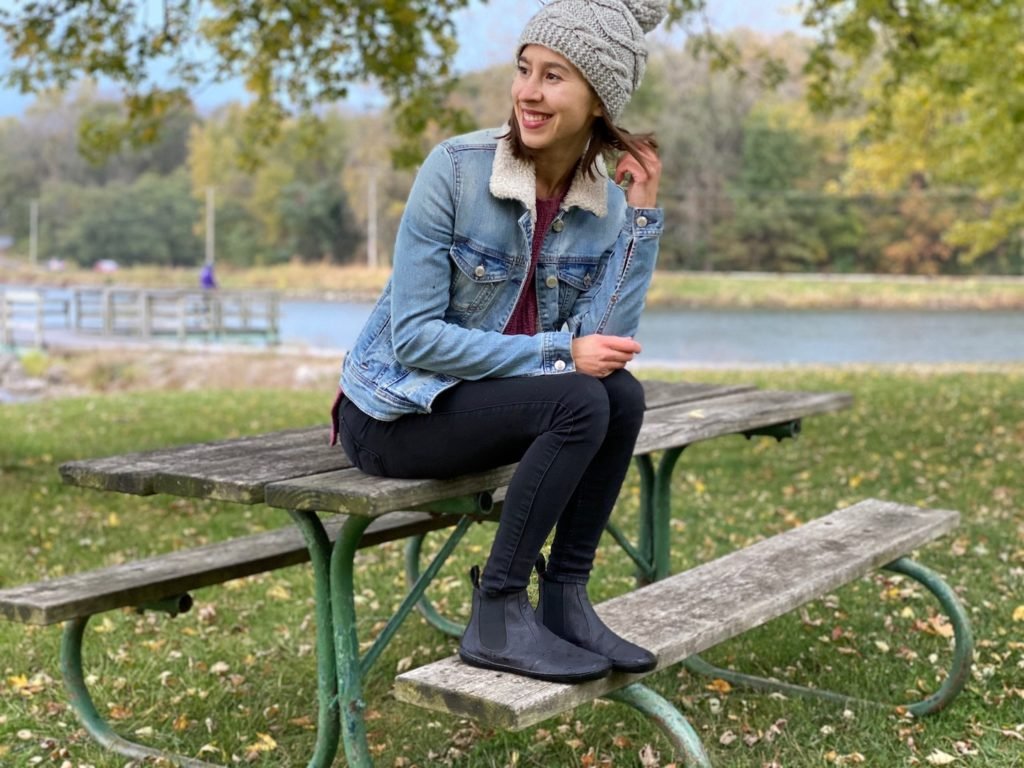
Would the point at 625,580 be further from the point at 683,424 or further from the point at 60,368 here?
the point at 60,368

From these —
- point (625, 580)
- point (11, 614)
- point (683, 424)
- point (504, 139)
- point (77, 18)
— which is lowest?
point (625, 580)

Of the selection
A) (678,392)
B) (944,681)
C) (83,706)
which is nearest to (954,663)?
(944,681)

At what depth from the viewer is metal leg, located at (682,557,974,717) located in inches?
153

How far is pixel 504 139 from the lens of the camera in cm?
296

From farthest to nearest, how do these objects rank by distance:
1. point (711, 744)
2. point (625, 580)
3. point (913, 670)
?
point (625, 580)
point (913, 670)
point (711, 744)

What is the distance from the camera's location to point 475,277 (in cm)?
295

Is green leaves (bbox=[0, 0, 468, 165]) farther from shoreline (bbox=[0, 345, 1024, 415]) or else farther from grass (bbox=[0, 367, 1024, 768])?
shoreline (bbox=[0, 345, 1024, 415])

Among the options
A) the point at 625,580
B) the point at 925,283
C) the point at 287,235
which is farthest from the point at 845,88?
the point at 287,235

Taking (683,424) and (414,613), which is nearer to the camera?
(683,424)

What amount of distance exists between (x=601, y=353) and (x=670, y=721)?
0.75 meters

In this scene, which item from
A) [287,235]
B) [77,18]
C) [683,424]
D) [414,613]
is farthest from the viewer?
[287,235]

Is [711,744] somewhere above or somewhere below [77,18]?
below

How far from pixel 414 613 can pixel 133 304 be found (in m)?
23.6

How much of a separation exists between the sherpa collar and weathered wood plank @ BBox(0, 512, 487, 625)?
1381 mm
